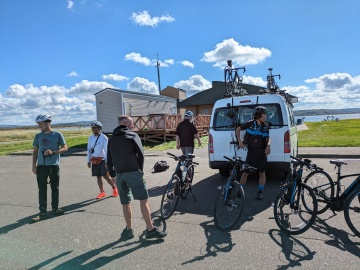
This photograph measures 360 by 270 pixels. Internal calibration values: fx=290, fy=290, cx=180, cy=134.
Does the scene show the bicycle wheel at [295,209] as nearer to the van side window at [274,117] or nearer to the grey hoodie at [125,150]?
the grey hoodie at [125,150]

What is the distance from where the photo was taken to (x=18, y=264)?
3.54 m

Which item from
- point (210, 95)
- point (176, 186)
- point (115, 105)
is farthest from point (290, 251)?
point (210, 95)

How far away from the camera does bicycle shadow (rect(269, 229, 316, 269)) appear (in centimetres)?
336

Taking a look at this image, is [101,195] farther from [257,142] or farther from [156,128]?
[156,128]

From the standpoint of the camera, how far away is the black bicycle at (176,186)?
5.01m

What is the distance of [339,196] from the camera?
4.24 metres

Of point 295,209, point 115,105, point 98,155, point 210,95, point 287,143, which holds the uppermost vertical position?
point 210,95

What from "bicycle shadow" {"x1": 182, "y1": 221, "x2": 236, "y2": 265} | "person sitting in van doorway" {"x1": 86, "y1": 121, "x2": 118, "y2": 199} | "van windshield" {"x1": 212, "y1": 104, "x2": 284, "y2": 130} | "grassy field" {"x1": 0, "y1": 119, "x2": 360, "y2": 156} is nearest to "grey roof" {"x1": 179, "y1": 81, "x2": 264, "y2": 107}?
"grassy field" {"x1": 0, "y1": 119, "x2": 360, "y2": 156}

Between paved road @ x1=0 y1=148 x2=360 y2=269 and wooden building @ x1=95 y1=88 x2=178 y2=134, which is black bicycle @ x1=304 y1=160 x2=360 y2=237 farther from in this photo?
wooden building @ x1=95 y1=88 x2=178 y2=134

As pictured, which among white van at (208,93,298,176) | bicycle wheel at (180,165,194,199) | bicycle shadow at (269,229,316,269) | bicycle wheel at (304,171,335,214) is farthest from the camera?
white van at (208,93,298,176)

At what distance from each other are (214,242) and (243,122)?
3671mm

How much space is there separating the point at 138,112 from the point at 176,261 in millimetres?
20486

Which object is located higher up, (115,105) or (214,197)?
(115,105)

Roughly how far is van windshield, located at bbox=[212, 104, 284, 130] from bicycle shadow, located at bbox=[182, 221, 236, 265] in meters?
3.07
